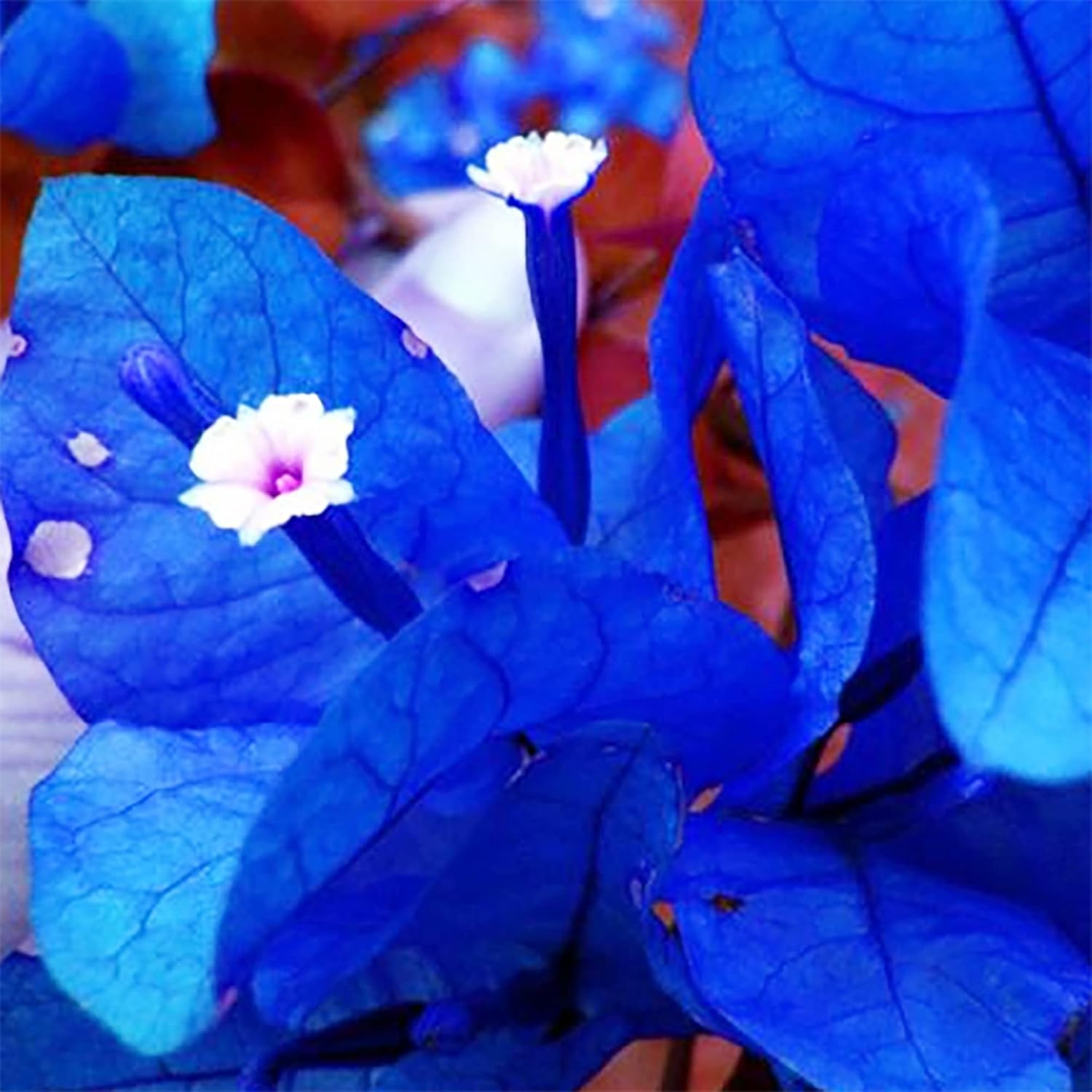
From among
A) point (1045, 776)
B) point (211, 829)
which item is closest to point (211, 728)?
point (211, 829)

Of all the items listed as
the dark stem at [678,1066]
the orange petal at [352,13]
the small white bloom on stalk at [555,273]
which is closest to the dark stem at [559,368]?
the small white bloom on stalk at [555,273]

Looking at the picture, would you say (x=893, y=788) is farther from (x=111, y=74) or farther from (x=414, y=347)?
(x=111, y=74)

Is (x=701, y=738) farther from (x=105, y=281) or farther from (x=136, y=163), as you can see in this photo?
(x=136, y=163)

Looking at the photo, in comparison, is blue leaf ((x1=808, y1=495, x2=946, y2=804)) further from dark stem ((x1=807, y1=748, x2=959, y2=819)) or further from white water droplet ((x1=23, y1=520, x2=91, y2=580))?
white water droplet ((x1=23, y1=520, x2=91, y2=580))

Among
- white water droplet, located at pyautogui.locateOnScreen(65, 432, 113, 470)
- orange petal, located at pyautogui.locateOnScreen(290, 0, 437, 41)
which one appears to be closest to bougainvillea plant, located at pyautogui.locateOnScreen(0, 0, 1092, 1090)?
white water droplet, located at pyautogui.locateOnScreen(65, 432, 113, 470)

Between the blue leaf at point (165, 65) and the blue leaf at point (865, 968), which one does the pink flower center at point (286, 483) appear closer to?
the blue leaf at point (865, 968)

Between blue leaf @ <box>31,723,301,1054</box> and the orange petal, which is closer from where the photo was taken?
blue leaf @ <box>31,723,301,1054</box>

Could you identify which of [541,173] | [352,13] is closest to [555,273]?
[541,173]

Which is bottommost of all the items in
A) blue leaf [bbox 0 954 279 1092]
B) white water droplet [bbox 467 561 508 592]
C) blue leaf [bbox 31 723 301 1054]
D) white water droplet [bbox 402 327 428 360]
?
blue leaf [bbox 0 954 279 1092]
